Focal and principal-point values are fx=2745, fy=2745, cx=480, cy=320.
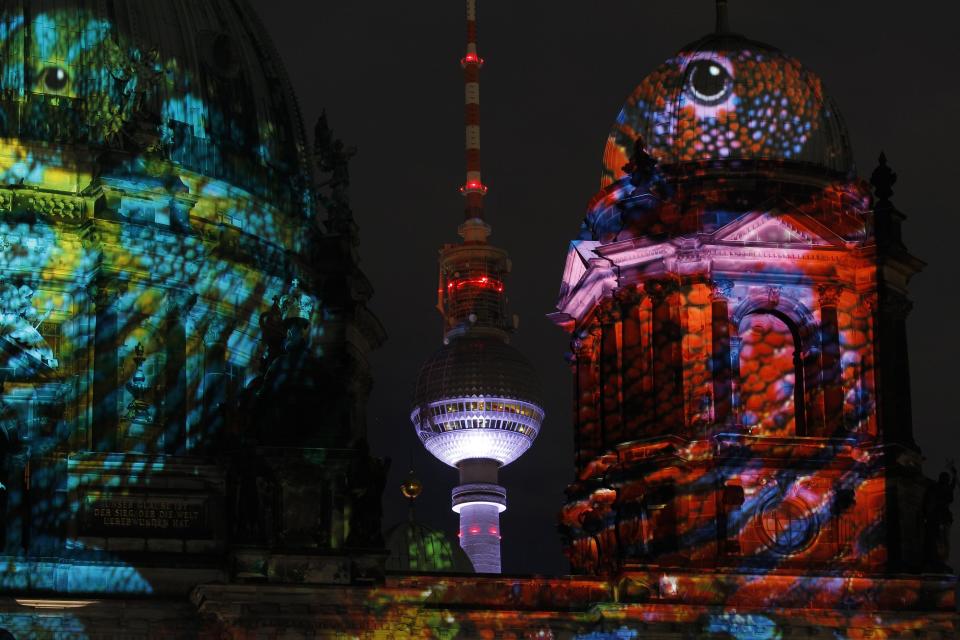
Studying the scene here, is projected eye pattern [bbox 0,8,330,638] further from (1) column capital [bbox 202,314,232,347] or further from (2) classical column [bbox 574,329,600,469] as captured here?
(2) classical column [bbox 574,329,600,469]

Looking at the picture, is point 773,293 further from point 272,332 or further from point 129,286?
point 129,286

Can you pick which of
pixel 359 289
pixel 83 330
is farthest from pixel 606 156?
pixel 83 330

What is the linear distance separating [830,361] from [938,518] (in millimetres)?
4402

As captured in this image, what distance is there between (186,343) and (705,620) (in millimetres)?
15272

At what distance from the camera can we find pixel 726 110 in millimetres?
65750

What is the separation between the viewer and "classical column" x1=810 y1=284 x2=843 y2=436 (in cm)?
6391

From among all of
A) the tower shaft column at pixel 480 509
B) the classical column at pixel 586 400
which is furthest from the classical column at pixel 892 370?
the tower shaft column at pixel 480 509

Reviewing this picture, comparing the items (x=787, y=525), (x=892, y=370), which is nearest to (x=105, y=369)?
(x=787, y=525)

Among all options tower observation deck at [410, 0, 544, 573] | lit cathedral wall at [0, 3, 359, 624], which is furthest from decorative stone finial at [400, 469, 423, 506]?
tower observation deck at [410, 0, 544, 573]

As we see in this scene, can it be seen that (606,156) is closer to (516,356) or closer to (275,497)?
(275,497)

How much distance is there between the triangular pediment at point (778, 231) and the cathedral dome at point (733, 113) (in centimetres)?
179

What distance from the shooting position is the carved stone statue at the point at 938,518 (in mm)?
62938

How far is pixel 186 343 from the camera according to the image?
6812 cm

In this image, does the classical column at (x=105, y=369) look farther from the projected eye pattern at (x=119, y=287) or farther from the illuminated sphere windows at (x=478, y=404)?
the illuminated sphere windows at (x=478, y=404)
